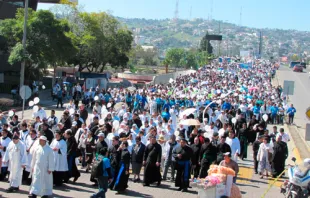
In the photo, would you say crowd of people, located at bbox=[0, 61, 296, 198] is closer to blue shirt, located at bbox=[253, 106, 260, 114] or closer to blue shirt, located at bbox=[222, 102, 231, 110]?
blue shirt, located at bbox=[222, 102, 231, 110]

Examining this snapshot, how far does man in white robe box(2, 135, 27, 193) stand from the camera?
13797mm

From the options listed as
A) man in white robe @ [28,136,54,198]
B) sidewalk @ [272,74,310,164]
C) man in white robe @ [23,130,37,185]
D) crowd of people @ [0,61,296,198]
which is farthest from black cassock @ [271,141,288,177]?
man in white robe @ [28,136,54,198]

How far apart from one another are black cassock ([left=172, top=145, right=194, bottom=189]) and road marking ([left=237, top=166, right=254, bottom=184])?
2.53 m

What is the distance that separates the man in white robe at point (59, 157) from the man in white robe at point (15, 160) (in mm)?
804

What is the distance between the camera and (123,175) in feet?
48.1

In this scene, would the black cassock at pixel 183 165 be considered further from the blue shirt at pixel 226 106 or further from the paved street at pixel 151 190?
the blue shirt at pixel 226 106

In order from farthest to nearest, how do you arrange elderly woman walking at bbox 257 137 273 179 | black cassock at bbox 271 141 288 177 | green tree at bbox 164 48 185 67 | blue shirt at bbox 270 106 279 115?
green tree at bbox 164 48 185 67 → blue shirt at bbox 270 106 279 115 → elderly woman walking at bbox 257 137 273 179 → black cassock at bbox 271 141 288 177

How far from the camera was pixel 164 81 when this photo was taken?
2594 inches

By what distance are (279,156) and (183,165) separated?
159 inches

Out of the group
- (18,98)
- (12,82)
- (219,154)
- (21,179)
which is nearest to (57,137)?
(21,179)

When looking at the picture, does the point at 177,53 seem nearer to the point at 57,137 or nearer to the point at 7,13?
the point at 7,13

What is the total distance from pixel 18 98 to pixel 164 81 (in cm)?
3361

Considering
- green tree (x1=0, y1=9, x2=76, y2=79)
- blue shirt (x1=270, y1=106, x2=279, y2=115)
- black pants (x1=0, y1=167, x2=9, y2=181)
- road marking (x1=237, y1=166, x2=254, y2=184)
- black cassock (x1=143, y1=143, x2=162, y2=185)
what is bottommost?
road marking (x1=237, y1=166, x2=254, y2=184)

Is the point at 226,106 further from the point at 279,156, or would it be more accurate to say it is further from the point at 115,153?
the point at 115,153
